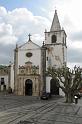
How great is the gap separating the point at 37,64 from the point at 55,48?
5.78 m

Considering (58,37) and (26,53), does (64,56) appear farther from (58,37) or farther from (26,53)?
(26,53)

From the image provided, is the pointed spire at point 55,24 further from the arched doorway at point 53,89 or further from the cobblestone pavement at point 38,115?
the cobblestone pavement at point 38,115

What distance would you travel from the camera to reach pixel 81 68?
43469 mm

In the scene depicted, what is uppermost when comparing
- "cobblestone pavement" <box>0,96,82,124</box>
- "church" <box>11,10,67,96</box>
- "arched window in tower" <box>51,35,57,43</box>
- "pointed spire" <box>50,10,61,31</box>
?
"pointed spire" <box>50,10,61,31</box>

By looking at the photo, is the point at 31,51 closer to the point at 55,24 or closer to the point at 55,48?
the point at 55,48

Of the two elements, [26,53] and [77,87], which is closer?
[77,87]

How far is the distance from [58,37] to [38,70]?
9.39 m

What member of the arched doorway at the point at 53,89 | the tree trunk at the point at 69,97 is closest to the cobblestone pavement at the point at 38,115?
the tree trunk at the point at 69,97

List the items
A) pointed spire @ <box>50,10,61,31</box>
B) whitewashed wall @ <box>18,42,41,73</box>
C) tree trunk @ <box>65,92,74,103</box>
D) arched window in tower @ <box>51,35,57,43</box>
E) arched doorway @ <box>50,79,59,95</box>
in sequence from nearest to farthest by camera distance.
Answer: tree trunk @ <box>65,92,74,103</box> < arched doorway @ <box>50,79,59,95</box> < whitewashed wall @ <box>18,42,41,73</box> < arched window in tower @ <box>51,35,57,43</box> < pointed spire @ <box>50,10,61,31</box>

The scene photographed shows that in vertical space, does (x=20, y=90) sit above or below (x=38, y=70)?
below

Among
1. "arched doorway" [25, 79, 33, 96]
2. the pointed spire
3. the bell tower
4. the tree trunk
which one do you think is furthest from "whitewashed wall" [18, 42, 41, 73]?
the tree trunk

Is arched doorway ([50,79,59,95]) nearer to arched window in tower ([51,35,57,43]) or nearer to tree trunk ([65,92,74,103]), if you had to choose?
arched window in tower ([51,35,57,43])

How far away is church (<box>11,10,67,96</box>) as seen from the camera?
2559 inches

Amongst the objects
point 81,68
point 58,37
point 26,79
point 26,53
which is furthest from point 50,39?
point 81,68
